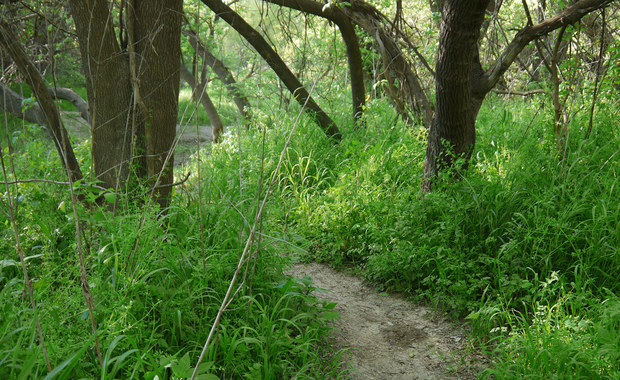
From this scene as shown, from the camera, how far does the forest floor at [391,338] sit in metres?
2.58

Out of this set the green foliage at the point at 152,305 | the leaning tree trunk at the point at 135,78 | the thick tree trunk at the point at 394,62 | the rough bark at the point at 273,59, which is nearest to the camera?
the green foliage at the point at 152,305

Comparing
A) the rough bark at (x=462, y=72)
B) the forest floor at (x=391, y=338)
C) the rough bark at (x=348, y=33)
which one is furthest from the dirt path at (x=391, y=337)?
the rough bark at (x=348, y=33)

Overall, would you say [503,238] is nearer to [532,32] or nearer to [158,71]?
[532,32]

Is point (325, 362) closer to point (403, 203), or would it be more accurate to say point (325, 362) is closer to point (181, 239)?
point (181, 239)

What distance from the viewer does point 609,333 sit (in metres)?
2.24

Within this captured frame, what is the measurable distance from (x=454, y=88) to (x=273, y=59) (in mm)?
2450

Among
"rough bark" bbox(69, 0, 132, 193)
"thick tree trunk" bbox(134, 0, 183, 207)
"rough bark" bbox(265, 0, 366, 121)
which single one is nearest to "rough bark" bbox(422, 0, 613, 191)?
"rough bark" bbox(265, 0, 366, 121)

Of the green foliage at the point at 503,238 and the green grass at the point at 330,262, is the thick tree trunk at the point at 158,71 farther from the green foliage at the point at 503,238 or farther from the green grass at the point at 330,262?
the green foliage at the point at 503,238

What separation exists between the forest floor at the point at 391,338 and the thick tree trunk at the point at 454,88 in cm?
125

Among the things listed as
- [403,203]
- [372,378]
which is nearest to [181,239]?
[372,378]

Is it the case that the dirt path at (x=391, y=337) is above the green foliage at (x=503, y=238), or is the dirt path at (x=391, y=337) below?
below

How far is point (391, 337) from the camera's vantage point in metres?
2.92

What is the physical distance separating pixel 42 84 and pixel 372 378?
278 cm

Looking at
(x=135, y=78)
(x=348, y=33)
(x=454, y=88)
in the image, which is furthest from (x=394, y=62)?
(x=135, y=78)
